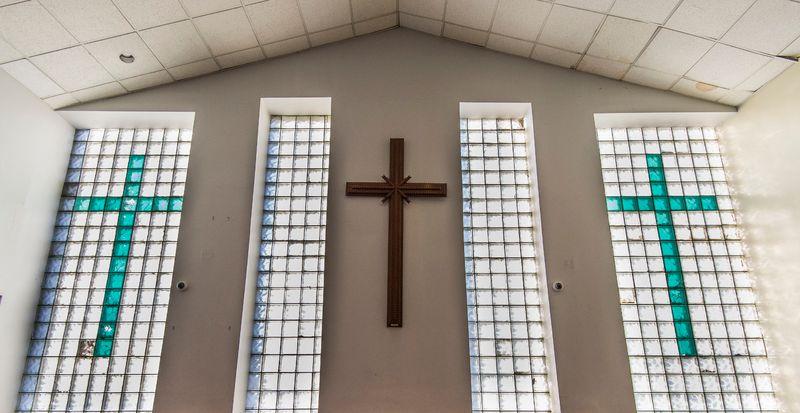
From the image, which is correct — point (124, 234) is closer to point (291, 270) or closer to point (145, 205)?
point (145, 205)

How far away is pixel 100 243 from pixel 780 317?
5982mm

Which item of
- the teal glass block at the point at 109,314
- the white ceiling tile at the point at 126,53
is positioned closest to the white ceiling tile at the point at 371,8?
the white ceiling tile at the point at 126,53

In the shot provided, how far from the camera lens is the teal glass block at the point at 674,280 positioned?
14.6 ft

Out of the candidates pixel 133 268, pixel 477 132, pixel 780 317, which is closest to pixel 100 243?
pixel 133 268

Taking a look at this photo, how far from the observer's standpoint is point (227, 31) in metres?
4.39

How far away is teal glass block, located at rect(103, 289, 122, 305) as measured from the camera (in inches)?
174

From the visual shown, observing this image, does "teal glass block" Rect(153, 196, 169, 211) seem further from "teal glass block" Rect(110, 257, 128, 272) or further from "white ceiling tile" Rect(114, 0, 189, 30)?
"white ceiling tile" Rect(114, 0, 189, 30)

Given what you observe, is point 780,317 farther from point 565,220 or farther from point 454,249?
point 454,249

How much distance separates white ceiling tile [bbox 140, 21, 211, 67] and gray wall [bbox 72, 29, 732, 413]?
1.03 ft

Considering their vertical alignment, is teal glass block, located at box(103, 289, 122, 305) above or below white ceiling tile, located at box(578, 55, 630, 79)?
below

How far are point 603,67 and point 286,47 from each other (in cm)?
306

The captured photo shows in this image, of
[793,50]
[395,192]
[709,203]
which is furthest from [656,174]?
[395,192]

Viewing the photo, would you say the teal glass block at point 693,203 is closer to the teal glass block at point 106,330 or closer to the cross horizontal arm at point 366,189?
the cross horizontal arm at point 366,189

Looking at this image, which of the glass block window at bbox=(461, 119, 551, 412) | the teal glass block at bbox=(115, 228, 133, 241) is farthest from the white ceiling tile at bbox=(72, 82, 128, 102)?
the glass block window at bbox=(461, 119, 551, 412)
